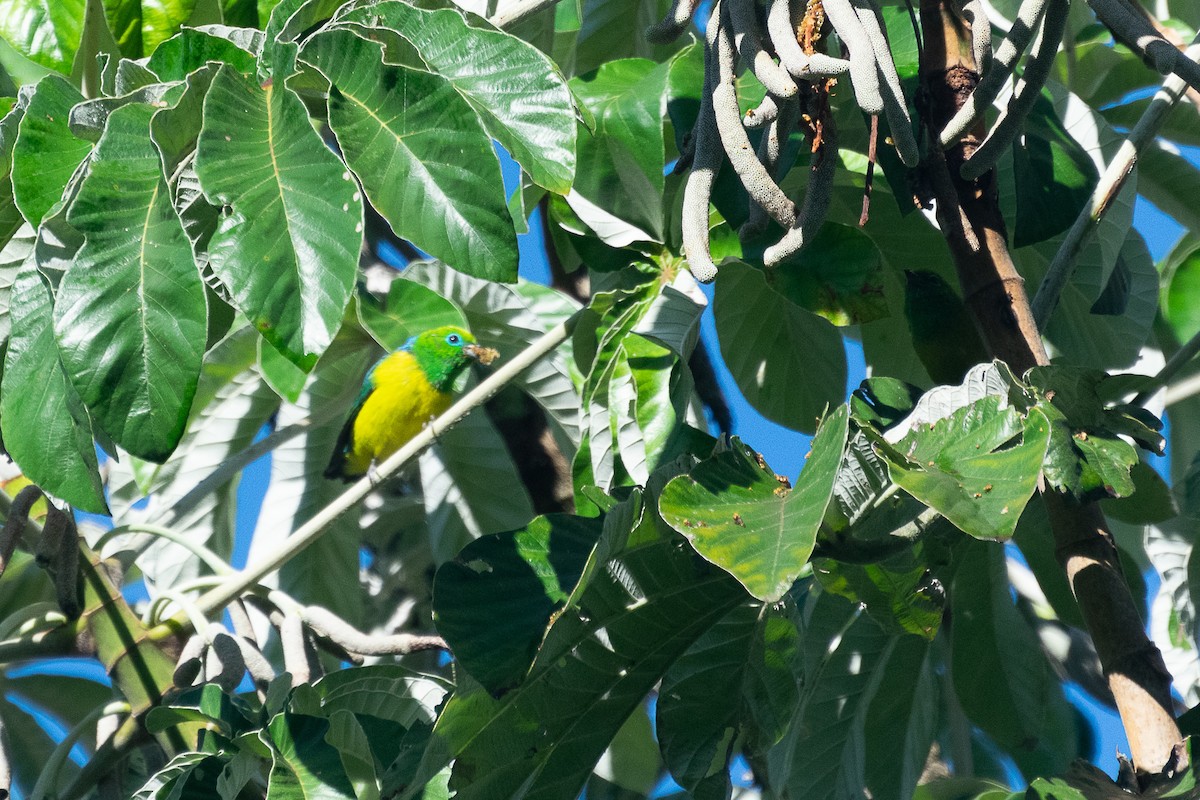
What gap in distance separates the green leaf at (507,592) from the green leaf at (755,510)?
8.7 inches

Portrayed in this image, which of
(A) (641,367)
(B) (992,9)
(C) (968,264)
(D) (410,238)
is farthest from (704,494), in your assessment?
(B) (992,9)

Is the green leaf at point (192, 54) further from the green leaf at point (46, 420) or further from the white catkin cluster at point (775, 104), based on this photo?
the white catkin cluster at point (775, 104)

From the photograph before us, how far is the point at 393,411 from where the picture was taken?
12.1ft

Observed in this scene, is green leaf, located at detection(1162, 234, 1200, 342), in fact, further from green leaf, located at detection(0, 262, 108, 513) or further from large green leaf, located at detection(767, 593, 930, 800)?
green leaf, located at detection(0, 262, 108, 513)

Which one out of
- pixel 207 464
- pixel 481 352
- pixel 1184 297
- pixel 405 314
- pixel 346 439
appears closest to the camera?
pixel 1184 297

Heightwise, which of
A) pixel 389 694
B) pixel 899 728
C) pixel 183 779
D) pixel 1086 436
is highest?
pixel 1086 436

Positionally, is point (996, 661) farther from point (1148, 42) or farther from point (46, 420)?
point (46, 420)

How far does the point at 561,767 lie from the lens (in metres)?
1.10

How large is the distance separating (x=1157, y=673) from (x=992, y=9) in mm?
1352

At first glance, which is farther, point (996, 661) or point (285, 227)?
point (996, 661)

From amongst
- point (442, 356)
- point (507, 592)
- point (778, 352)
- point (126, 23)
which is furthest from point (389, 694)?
point (442, 356)

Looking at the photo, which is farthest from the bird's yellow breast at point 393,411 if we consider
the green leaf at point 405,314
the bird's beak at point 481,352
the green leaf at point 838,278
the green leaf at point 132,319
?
the green leaf at point 132,319

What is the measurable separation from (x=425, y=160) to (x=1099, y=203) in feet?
2.00

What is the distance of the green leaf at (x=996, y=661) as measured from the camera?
1.63m
